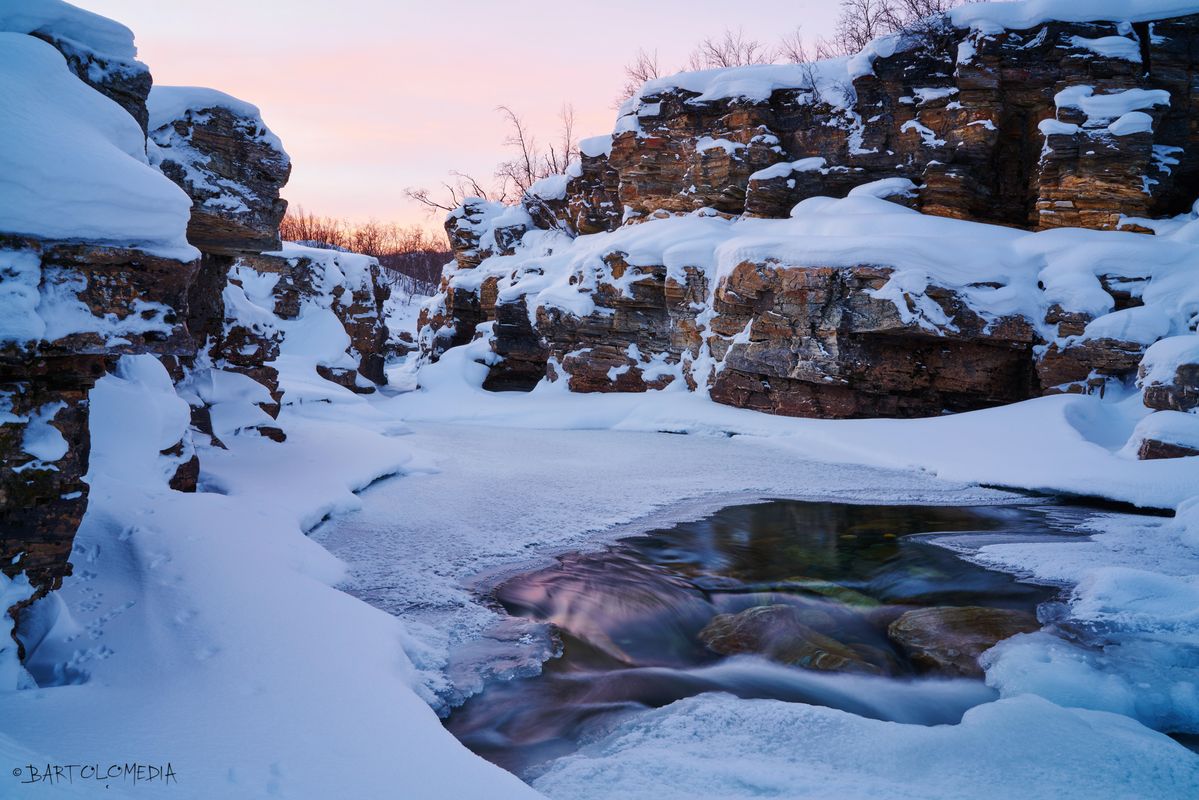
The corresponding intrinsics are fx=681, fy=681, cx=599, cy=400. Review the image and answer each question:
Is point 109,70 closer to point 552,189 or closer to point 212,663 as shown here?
point 212,663

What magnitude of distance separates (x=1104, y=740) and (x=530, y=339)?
1865 cm

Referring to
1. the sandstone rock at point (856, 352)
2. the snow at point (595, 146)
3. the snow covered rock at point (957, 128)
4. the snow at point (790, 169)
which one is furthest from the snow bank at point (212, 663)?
the snow at point (595, 146)

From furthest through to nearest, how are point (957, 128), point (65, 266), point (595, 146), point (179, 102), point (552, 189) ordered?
→ point (552, 189)
point (595, 146)
point (957, 128)
point (179, 102)
point (65, 266)

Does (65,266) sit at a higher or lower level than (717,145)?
lower

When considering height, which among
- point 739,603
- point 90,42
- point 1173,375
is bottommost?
point 739,603

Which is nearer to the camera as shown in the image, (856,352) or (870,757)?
(870,757)

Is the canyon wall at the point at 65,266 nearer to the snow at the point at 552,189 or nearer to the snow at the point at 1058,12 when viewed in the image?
the snow at the point at 1058,12

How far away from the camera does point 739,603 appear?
18.1ft

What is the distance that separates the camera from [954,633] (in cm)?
469

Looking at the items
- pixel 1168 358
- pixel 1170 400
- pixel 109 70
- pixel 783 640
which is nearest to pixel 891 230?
pixel 1168 358

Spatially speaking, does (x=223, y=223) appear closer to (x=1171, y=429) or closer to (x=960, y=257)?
(x=1171, y=429)

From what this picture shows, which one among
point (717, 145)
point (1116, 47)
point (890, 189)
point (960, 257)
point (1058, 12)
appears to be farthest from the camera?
point (717, 145)

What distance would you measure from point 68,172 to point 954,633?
5.62m

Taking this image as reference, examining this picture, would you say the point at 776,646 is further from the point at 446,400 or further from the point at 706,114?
the point at 706,114
